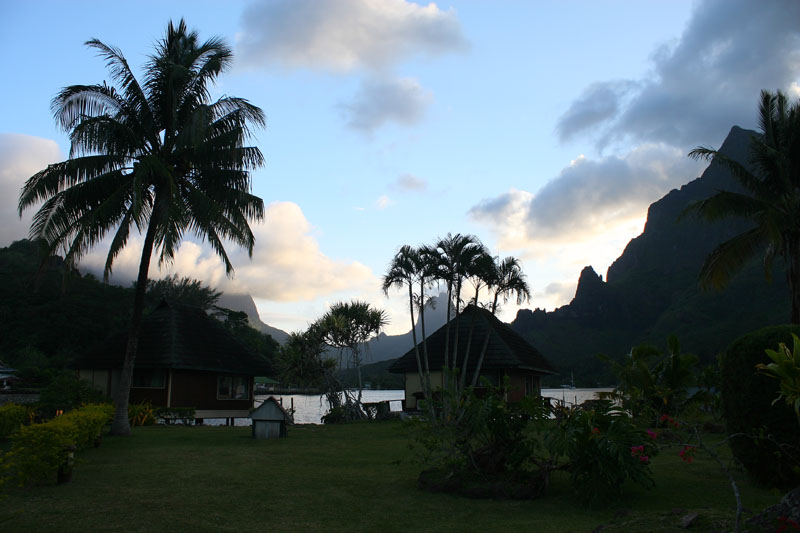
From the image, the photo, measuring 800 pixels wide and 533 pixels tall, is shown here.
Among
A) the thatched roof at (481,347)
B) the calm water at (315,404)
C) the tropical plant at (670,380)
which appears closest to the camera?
the tropical plant at (670,380)

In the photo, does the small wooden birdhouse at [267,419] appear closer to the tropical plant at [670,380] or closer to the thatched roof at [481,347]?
the tropical plant at [670,380]

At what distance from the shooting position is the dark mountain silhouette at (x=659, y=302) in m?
100

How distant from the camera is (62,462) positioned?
9078mm

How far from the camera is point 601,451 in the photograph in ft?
25.6

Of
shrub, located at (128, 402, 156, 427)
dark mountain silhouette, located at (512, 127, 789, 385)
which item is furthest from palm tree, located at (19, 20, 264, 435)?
dark mountain silhouette, located at (512, 127, 789, 385)

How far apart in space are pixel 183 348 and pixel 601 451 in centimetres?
2285

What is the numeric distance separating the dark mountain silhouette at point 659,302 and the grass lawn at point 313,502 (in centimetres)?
9700

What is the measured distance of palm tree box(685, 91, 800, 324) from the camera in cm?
1550

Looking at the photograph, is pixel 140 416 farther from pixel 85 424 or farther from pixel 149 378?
pixel 85 424

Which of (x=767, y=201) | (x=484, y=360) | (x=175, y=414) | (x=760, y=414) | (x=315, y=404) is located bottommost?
(x=315, y=404)

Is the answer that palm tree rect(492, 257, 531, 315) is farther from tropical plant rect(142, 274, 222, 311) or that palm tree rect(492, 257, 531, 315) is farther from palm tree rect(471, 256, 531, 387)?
tropical plant rect(142, 274, 222, 311)

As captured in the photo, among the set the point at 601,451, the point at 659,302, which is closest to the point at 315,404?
the point at 601,451

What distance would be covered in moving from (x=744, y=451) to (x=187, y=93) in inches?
703

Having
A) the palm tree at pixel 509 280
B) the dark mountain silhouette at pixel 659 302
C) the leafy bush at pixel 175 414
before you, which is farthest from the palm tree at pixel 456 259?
the dark mountain silhouette at pixel 659 302
